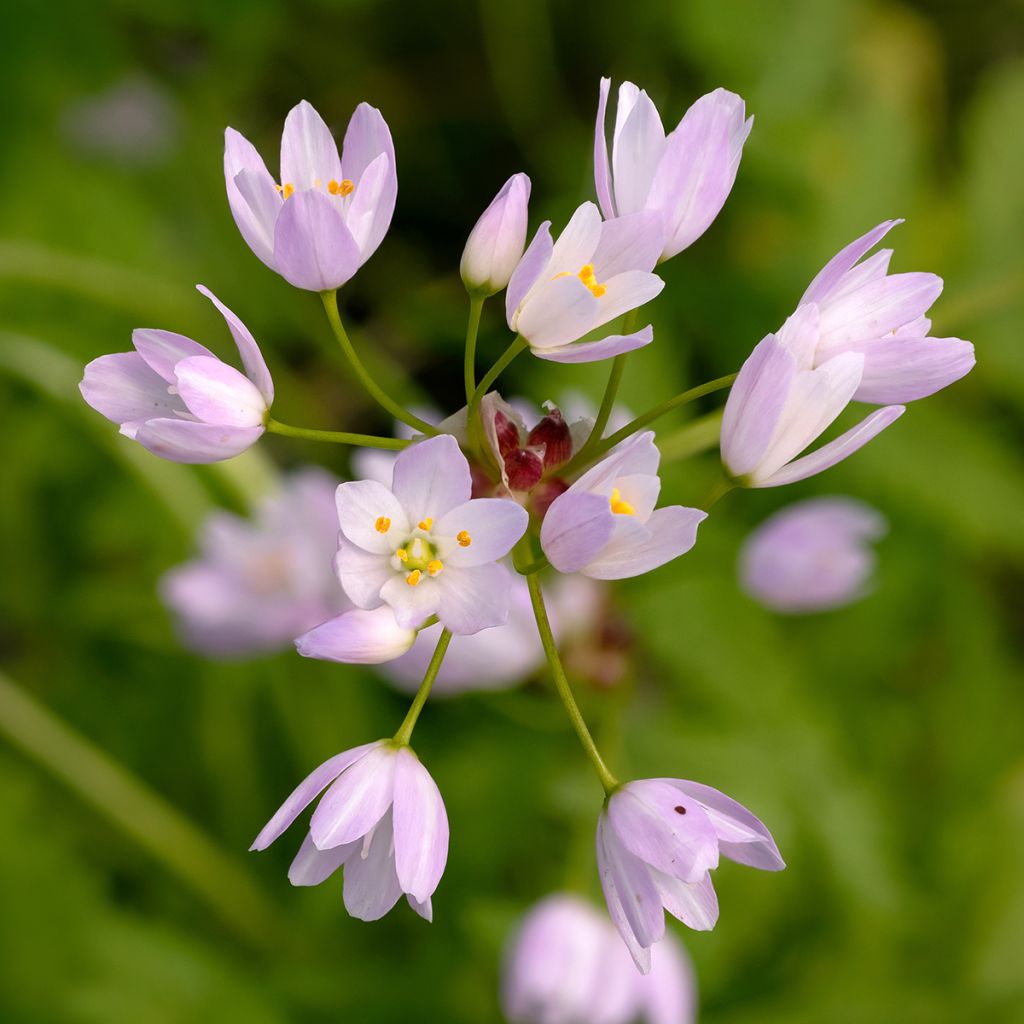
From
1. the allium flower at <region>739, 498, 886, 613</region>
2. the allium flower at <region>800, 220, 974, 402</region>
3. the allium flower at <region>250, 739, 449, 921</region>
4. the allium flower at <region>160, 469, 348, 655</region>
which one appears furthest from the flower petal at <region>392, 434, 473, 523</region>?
the allium flower at <region>739, 498, 886, 613</region>

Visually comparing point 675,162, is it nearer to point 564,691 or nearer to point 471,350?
point 471,350

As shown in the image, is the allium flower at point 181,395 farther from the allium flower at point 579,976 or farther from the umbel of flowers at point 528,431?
the allium flower at point 579,976

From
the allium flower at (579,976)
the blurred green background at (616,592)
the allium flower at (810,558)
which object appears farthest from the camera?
the blurred green background at (616,592)

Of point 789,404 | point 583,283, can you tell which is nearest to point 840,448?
point 789,404

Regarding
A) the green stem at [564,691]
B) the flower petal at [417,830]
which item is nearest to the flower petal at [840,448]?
the green stem at [564,691]

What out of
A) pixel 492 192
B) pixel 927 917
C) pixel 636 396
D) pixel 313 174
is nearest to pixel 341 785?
pixel 313 174

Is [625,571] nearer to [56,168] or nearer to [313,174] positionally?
[313,174]
